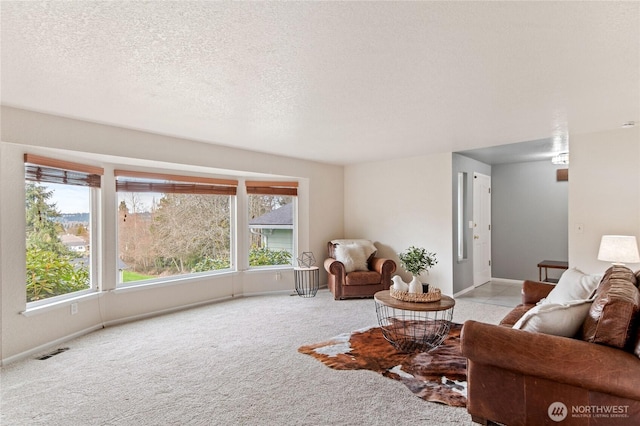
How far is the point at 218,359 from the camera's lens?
10.0 ft

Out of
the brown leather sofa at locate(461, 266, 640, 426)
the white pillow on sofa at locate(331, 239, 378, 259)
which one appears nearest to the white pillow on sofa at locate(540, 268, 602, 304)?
the brown leather sofa at locate(461, 266, 640, 426)

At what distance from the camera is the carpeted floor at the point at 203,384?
86.0 inches

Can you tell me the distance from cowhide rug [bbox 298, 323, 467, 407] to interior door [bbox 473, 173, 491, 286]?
3064 millimetres

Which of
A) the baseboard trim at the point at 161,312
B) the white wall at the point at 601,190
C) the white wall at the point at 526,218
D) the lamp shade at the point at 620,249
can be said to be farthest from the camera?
the white wall at the point at 526,218

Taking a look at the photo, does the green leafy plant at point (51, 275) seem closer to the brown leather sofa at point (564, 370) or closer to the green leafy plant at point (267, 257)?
the green leafy plant at point (267, 257)

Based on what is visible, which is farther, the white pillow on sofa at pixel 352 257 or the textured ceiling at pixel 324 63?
the white pillow on sofa at pixel 352 257

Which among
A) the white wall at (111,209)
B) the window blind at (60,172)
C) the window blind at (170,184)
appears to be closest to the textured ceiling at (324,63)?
the white wall at (111,209)

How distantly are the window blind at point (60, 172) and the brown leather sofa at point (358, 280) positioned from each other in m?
3.40

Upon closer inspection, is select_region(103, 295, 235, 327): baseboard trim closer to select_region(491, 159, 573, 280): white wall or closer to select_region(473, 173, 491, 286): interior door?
select_region(473, 173, 491, 286): interior door

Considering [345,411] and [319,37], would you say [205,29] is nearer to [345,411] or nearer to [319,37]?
[319,37]

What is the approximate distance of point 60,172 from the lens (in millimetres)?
3598

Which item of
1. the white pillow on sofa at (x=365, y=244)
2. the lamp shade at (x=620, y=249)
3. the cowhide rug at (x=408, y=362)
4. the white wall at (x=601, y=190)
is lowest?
the cowhide rug at (x=408, y=362)

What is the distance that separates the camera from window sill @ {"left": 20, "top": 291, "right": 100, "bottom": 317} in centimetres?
327

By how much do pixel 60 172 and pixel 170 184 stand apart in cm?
137
